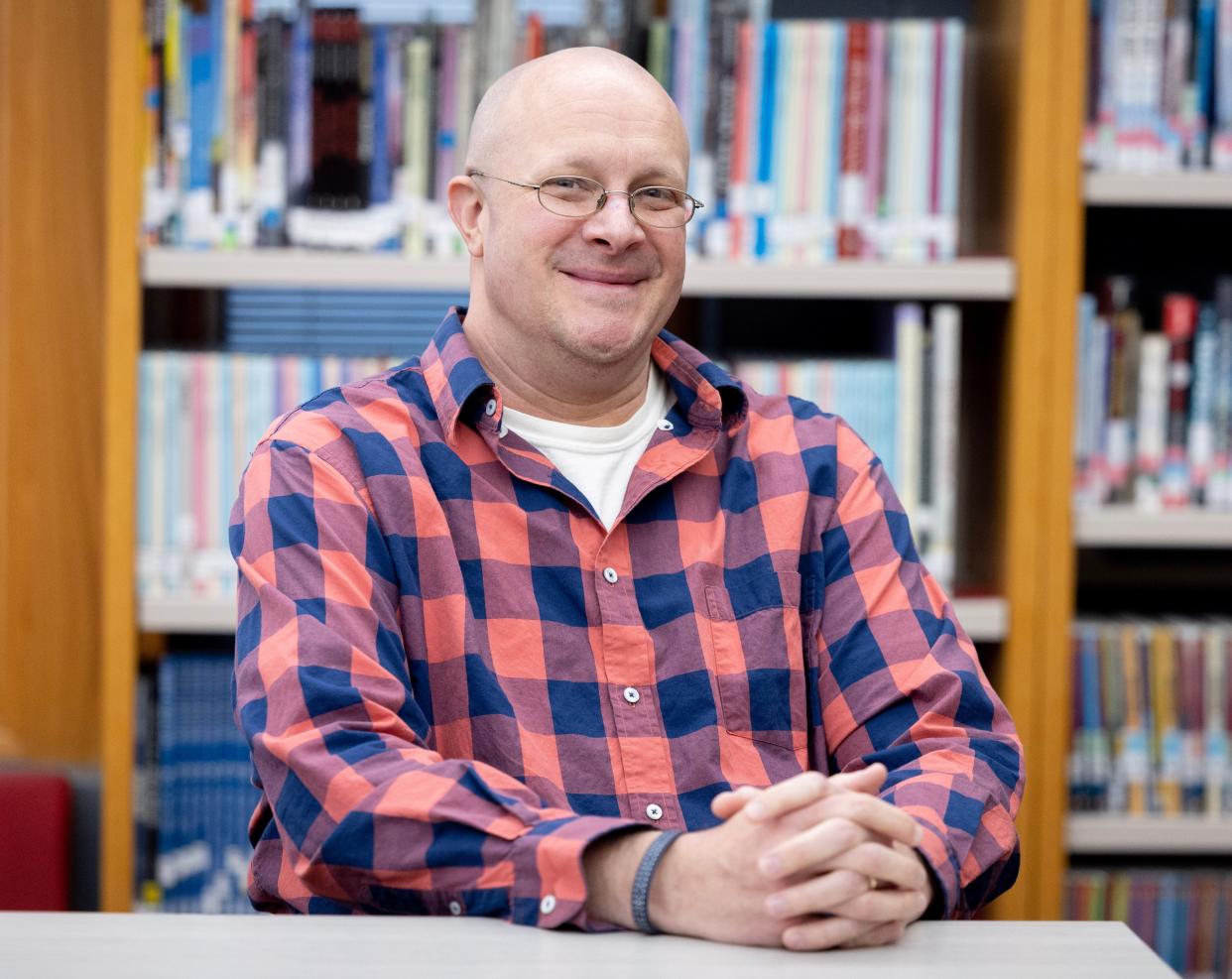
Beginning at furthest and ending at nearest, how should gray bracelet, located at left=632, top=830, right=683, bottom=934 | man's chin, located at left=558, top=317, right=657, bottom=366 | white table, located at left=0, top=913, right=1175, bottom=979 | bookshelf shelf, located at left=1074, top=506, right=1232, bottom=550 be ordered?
bookshelf shelf, located at left=1074, top=506, right=1232, bottom=550
man's chin, located at left=558, top=317, right=657, bottom=366
gray bracelet, located at left=632, top=830, right=683, bottom=934
white table, located at left=0, top=913, right=1175, bottom=979

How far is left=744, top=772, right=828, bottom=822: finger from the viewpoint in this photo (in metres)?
0.93

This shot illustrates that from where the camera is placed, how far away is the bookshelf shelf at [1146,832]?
189 cm

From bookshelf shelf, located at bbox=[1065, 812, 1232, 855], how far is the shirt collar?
2.90 feet

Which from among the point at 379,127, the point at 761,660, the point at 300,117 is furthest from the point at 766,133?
the point at 761,660

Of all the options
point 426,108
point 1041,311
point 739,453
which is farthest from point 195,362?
point 1041,311

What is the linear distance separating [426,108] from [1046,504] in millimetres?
987

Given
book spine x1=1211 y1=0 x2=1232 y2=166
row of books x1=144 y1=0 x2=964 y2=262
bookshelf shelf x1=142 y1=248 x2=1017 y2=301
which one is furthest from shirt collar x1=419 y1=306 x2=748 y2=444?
book spine x1=1211 y1=0 x2=1232 y2=166

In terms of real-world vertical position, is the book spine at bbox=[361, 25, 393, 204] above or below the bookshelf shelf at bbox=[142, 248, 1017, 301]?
above

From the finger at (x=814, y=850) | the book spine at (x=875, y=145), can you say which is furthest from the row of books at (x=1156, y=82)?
the finger at (x=814, y=850)

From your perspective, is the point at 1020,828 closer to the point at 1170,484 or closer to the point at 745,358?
the point at 1170,484

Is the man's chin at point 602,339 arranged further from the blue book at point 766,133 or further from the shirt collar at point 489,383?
the blue book at point 766,133

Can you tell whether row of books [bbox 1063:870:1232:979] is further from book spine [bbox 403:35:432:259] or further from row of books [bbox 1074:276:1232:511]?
book spine [bbox 403:35:432:259]

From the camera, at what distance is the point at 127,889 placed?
1.81m

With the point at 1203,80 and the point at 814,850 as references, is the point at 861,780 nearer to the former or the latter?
the point at 814,850
